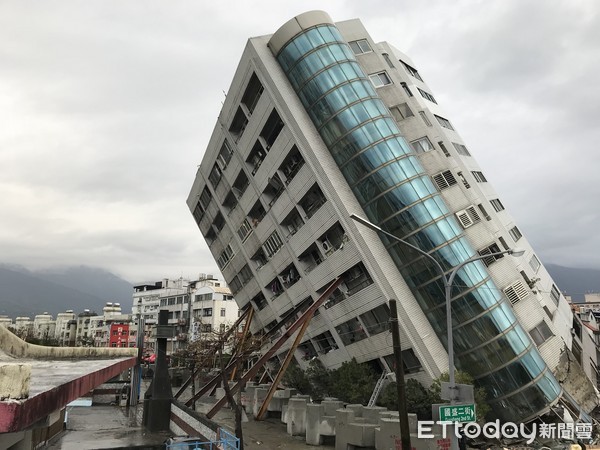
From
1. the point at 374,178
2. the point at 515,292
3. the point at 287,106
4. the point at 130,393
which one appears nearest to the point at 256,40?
the point at 287,106

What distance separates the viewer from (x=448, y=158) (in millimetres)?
41500

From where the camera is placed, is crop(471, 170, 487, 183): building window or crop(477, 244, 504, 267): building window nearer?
crop(477, 244, 504, 267): building window

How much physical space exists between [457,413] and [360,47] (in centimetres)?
3490

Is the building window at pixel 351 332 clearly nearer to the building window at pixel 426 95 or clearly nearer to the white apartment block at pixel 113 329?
the building window at pixel 426 95

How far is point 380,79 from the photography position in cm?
4112

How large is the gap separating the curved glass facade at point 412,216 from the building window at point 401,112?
16.9 feet

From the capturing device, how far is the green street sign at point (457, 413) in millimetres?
14243

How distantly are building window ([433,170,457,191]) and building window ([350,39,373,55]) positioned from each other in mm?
13397

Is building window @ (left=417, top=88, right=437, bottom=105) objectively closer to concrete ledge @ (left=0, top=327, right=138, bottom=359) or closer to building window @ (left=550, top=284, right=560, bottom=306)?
building window @ (left=550, top=284, right=560, bottom=306)

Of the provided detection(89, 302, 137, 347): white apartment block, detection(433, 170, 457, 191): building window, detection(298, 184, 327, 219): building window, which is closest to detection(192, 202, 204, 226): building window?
detection(298, 184, 327, 219): building window

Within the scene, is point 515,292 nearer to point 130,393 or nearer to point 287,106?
point 287,106

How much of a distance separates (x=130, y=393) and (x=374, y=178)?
115ft

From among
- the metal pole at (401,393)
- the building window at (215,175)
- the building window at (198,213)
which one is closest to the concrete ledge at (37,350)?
the metal pole at (401,393)

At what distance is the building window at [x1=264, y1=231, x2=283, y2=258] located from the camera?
42.6m
